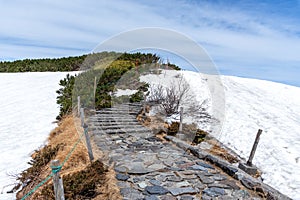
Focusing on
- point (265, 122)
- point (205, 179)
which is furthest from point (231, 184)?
point (265, 122)

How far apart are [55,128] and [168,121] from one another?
4.02m

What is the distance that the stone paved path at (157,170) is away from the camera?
3.86m

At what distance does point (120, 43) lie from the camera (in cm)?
721

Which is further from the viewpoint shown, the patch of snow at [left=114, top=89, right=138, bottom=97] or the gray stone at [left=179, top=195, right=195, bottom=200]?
the patch of snow at [left=114, top=89, right=138, bottom=97]

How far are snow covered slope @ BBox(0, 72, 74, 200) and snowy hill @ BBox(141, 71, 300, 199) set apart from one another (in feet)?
17.7

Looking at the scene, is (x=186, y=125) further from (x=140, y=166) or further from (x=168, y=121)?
(x=140, y=166)

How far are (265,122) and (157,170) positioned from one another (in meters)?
6.57

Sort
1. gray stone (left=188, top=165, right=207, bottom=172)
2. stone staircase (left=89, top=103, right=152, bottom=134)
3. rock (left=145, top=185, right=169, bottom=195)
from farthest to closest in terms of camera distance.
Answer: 1. stone staircase (left=89, top=103, right=152, bottom=134)
2. gray stone (left=188, top=165, right=207, bottom=172)
3. rock (left=145, top=185, right=169, bottom=195)

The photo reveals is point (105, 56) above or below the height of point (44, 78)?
above

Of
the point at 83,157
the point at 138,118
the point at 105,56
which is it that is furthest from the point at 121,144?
the point at 105,56

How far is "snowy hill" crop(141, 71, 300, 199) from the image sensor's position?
6.00m

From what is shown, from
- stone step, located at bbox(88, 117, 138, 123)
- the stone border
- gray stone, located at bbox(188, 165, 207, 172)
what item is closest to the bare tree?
stone step, located at bbox(88, 117, 138, 123)

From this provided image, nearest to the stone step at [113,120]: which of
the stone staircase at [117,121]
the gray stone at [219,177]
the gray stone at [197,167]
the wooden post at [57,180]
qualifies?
the stone staircase at [117,121]

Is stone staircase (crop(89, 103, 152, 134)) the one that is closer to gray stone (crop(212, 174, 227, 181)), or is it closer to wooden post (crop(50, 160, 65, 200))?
gray stone (crop(212, 174, 227, 181))
